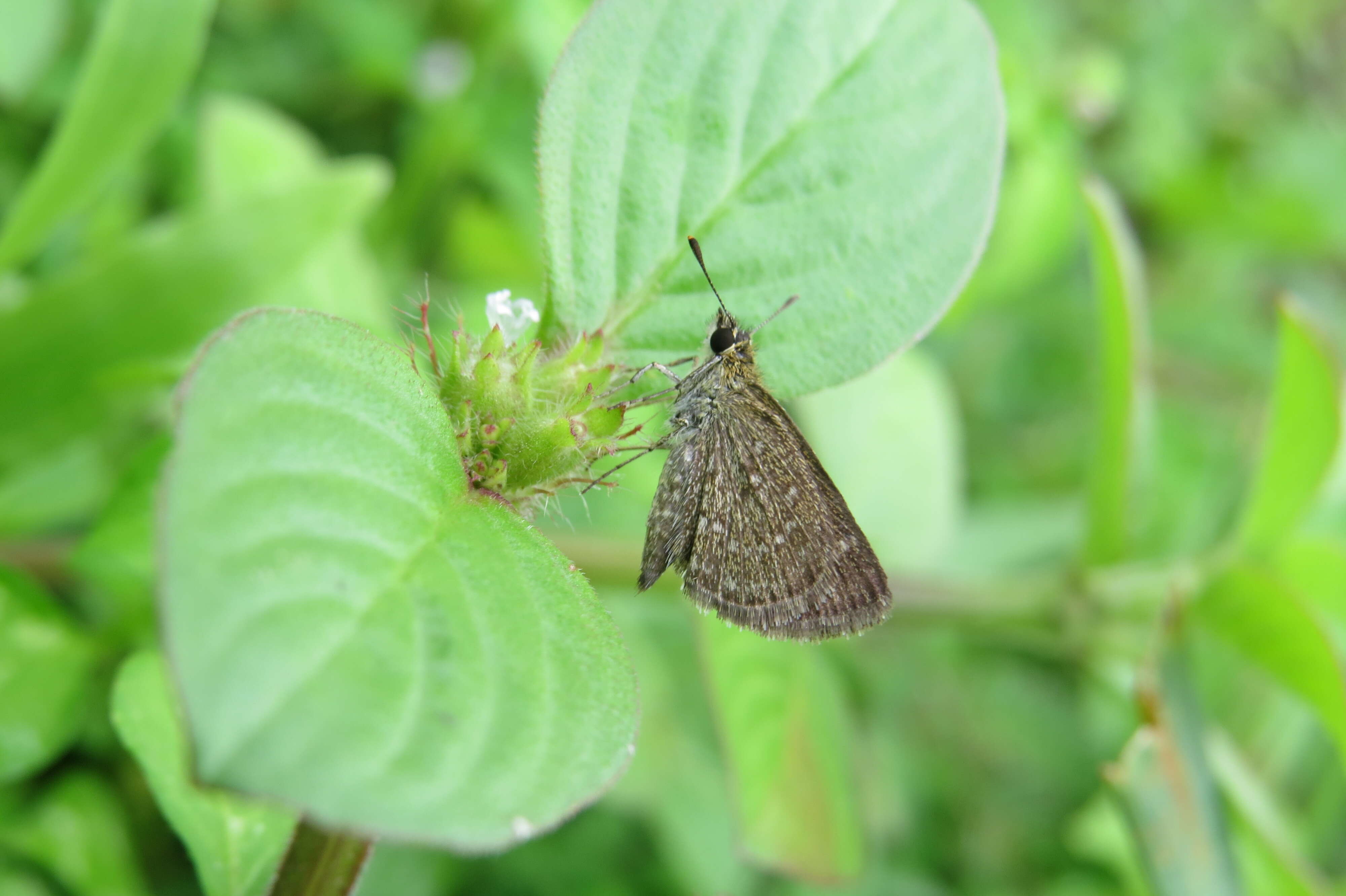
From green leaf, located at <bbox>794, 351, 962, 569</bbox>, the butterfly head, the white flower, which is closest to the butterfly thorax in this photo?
the butterfly head

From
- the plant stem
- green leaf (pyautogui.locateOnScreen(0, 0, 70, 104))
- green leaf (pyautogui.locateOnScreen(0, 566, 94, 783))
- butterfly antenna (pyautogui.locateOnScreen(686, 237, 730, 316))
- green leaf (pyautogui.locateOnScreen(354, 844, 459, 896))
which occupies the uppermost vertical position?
green leaf (pyautogui.locateOnScreen(0, 0, 70, 104))

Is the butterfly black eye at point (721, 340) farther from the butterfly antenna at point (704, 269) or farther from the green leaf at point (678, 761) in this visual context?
the green leaf at point (678, 761)

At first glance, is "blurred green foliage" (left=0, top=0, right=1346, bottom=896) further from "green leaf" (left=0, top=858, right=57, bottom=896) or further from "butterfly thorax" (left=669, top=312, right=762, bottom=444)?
"butterfly thorax" (left=669, top=312, right=762, bottom=444)

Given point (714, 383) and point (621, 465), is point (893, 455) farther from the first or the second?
point (621, 465)

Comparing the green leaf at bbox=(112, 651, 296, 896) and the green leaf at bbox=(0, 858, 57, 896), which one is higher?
the green leaf at bbox=(112, 651, 296, 896)

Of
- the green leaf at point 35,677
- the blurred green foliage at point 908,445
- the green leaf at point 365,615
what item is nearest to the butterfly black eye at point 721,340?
the blurred green foliage at point 908,445

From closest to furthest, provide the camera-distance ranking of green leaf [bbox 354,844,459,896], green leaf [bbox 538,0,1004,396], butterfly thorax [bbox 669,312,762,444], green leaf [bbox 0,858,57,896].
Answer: green leaf [bbox 538,0,1004,396] → butterfly thorax [bbox 669,312,762,444] → green leaf [bbox 0,858,57,896] → green leaf [bbox 354,844,459,896]

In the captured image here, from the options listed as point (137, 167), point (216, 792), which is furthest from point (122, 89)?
point (216, 792)

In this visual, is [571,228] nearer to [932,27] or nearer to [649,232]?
[649,232]

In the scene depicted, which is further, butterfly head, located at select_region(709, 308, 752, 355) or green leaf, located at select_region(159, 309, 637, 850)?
butterfly head, located at select_region(709, 308, 752, 355)
